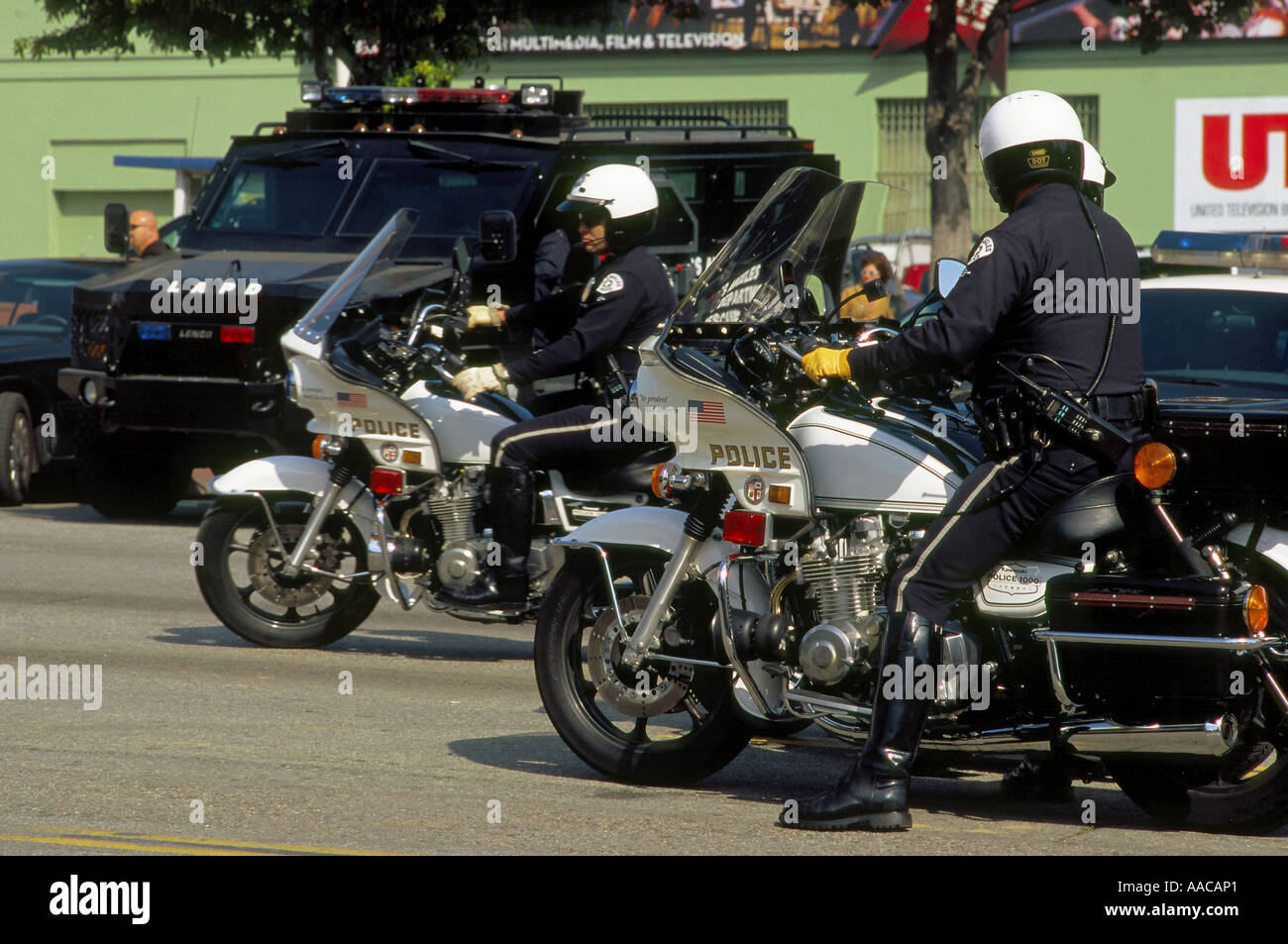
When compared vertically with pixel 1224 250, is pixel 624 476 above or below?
below

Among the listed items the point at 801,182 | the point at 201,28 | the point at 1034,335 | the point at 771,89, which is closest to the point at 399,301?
the point at 801,182

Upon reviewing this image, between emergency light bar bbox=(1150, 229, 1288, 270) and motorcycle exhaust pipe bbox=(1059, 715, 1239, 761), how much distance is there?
6718 millimetres

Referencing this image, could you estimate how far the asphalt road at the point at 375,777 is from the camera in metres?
5.23

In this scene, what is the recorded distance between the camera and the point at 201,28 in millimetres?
19453

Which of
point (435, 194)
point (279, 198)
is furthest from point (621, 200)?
point (279, 198)

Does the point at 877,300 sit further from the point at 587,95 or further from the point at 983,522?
the point at 587,95

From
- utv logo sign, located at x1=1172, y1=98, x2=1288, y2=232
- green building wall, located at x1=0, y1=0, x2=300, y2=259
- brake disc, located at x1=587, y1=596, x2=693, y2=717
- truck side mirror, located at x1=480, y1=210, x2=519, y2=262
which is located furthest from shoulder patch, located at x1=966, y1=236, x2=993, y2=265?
green building wall, located at x1=0, y1=0, x2=300, y2=259

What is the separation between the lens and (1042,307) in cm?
514

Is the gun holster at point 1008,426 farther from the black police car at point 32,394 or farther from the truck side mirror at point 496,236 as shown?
the black police car at point 32,394

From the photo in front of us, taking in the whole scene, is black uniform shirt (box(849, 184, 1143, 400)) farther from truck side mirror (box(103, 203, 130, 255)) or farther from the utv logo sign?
the utv logo sign

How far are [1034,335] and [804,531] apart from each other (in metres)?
0.93

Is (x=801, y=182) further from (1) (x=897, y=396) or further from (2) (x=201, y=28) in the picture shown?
(2) (x=201, y=28)

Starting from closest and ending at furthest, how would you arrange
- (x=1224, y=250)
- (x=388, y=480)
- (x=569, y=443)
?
(x=569, y=443) < (x=388, y=480) < (x=1224, y=250)

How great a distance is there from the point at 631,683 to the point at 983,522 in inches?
53.9
